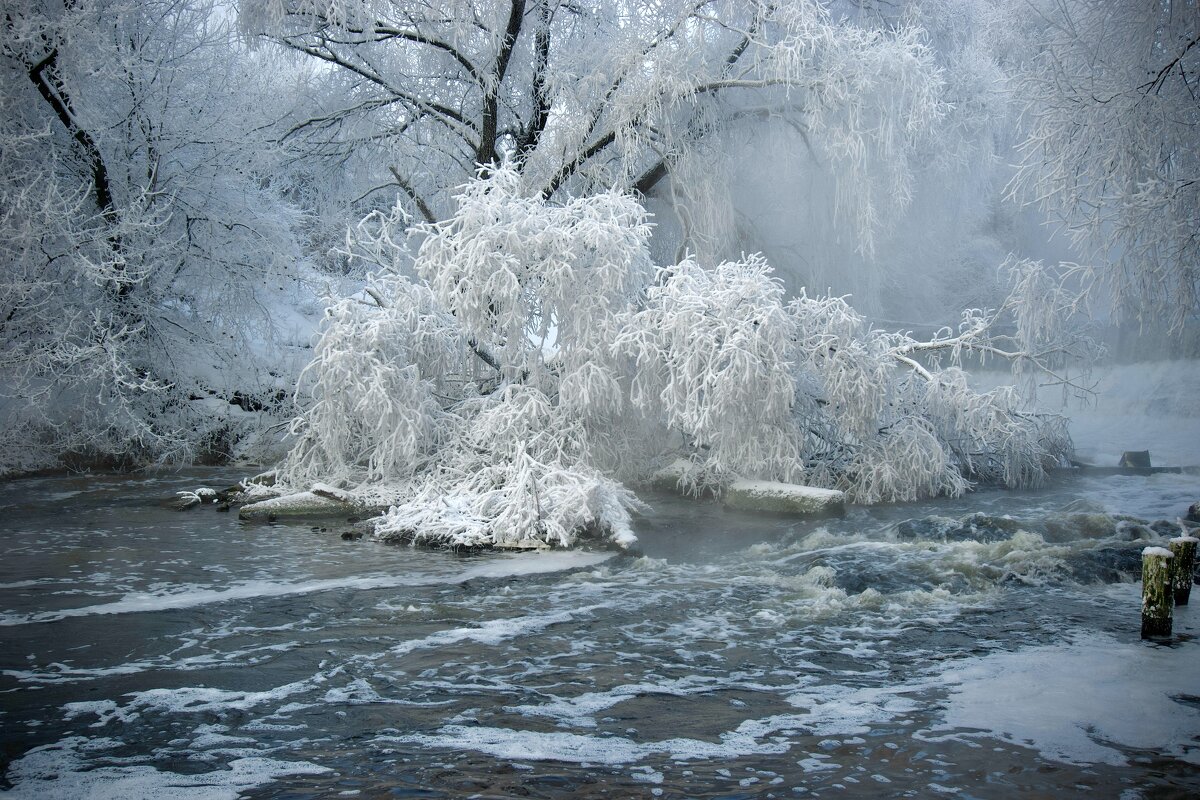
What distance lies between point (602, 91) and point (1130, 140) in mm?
6118

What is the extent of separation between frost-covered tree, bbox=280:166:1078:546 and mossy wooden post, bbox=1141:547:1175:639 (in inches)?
154

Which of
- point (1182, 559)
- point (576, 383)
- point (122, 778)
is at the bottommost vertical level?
point (122, 778)

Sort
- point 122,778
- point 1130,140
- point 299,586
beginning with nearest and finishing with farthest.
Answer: point 122,778
point 299,586
point 1130,140

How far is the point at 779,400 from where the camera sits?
895 cm

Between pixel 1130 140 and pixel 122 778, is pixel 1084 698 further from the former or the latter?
pixel 1130 140

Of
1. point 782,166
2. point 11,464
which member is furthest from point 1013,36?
point 11,464

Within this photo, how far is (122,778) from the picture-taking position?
3.54 metres

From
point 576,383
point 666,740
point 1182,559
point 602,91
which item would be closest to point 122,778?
point 666,740

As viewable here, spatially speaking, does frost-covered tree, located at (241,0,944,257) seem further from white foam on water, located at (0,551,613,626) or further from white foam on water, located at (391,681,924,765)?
white foam on water, located at (391,681,924,765)

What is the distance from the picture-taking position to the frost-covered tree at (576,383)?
8.77 m

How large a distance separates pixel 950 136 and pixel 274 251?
31.6 feet

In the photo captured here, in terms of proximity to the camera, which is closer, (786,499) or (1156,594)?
(1156,594)

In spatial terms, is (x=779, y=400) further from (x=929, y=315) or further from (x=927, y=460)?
(x=929, y=315)

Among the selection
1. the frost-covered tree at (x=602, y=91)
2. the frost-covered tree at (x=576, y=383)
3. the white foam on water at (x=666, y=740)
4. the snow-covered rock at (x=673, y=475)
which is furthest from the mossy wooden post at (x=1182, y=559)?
the frost-covered tree at (x=602, y=91)
